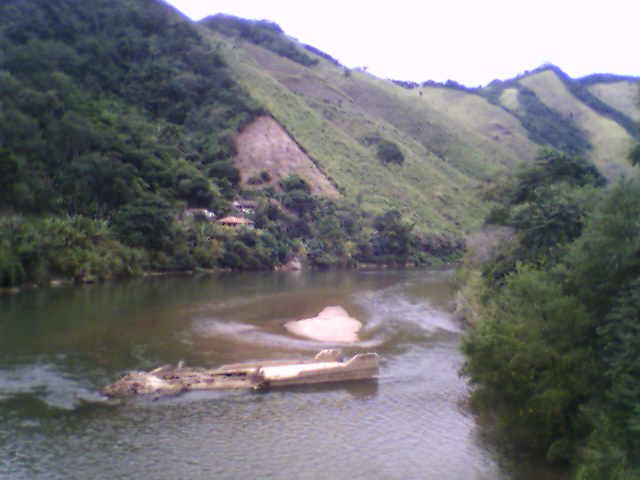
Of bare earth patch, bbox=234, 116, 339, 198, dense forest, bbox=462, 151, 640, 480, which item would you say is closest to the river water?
dense forest, bbox=462, 151, 640, 480

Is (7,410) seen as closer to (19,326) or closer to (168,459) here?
(168,459)

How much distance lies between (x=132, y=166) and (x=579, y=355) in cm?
6732

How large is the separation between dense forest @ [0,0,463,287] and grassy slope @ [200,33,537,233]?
1132 centimetres

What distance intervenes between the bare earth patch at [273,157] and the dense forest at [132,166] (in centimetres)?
275

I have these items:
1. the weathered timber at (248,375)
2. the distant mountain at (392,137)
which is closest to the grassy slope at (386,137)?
the distant mountain at (392,137)

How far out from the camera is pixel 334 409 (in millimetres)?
26438

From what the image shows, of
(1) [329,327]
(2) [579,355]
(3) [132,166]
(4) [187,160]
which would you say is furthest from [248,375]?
(4) [187,160]

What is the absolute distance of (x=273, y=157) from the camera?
113625 mm

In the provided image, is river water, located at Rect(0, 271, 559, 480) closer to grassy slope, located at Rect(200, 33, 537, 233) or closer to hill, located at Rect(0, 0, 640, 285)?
hill, located at Rect(0, 0, 640, 285)

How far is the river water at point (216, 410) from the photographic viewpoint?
787 inches

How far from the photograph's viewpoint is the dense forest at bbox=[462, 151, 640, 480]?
16281mm

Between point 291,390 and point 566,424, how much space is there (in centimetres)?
1265

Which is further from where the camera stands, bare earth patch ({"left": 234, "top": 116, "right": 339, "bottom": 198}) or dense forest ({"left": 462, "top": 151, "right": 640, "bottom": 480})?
bare earth patch ({"left": 234, "top": 116, "right": 339, "bottom": 198})

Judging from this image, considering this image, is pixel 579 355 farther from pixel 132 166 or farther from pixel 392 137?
pixel 392 137
